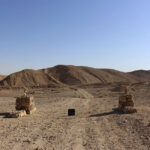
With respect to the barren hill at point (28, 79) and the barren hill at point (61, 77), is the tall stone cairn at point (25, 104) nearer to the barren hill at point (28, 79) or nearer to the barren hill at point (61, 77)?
the barren hill at point (61, 77)

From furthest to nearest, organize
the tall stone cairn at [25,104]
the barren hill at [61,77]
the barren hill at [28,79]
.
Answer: the barren hill at [61,77] < the barren hill at [28,79] < the tall stone cairn at [25,104]

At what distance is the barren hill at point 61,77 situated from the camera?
200ft

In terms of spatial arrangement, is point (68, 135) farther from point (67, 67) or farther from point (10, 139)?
point (67, 67)

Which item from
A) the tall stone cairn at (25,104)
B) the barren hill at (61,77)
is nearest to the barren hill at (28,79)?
the barren hill at (61,77)

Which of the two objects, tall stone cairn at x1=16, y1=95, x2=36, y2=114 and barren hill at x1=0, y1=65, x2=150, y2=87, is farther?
barren hill at x1=0, y1=65, x2=150, y2=87

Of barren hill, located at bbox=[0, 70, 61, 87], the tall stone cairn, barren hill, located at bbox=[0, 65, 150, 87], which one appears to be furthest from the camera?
barren hill, located at bbox=[0, 65, 150, 87]

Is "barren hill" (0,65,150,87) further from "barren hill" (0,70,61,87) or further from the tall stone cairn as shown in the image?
the tall stone cairn

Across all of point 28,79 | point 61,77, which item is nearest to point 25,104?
point 28,79

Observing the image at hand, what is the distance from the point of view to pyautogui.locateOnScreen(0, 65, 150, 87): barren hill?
60844 millimetres

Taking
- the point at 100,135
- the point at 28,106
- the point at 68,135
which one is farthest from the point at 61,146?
the point at 28,106

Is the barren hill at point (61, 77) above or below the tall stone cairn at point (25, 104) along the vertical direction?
above

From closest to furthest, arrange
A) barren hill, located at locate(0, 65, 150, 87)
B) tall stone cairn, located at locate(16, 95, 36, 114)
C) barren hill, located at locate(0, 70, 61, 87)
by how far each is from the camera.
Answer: tall stone cairn, located at locate(16, 95, 36, 114)
barren hill, located at locate(0, 70, 61, 87)
barren hill, located at locate(0, 65, 150, 87)

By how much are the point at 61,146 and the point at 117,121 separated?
156 inches

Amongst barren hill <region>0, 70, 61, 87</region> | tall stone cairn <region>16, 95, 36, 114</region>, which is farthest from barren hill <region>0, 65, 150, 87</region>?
tall stone cairn <region>16, 95, 36, 114</region>
